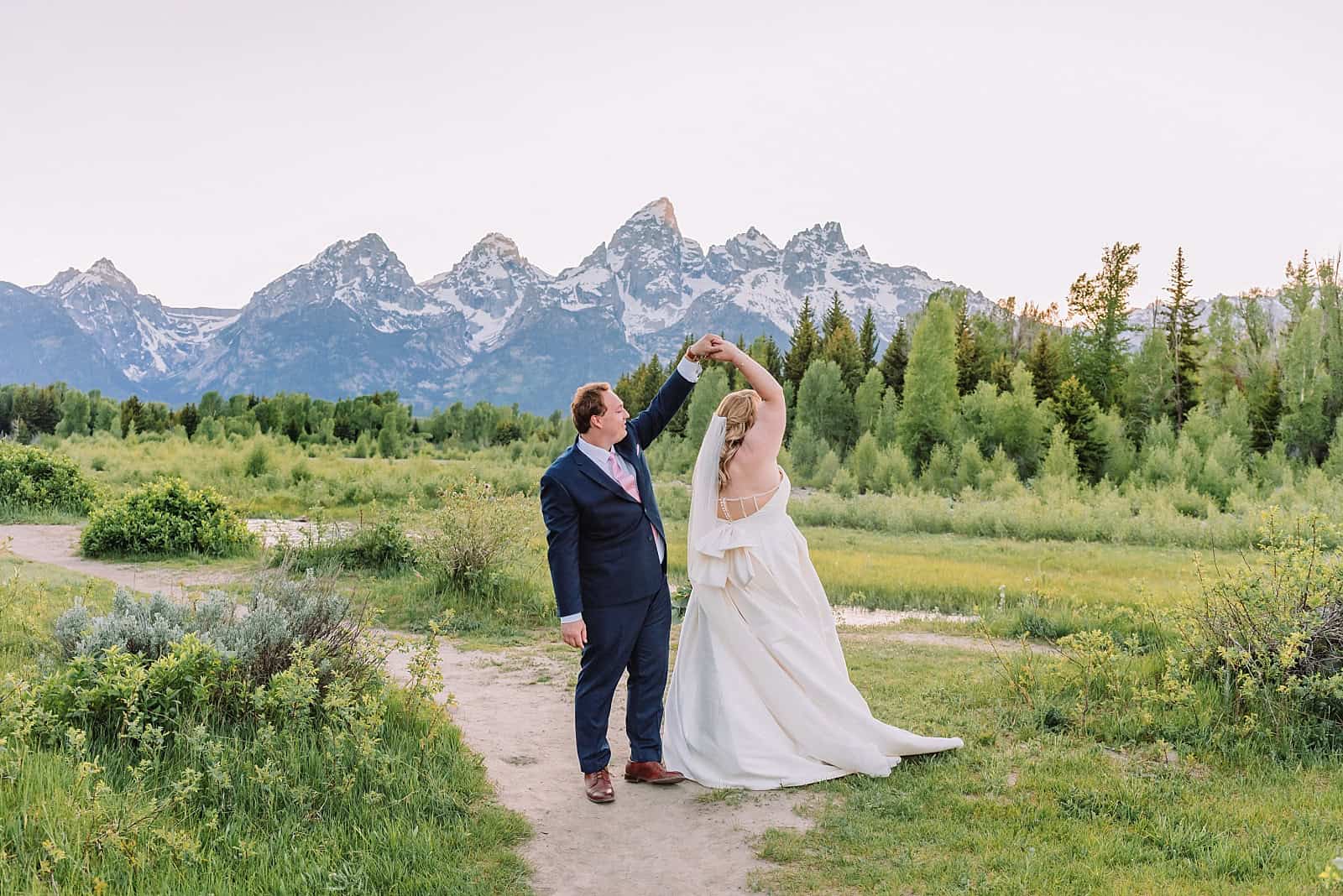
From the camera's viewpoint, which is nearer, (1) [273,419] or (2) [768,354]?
(2) [768,354]

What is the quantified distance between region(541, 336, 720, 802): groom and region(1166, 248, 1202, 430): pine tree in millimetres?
37866

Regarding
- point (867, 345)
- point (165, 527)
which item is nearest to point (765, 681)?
point (165, 527)

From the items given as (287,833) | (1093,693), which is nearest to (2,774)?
(287,833)

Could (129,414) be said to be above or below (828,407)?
below

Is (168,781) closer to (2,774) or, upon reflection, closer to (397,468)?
(2,774)

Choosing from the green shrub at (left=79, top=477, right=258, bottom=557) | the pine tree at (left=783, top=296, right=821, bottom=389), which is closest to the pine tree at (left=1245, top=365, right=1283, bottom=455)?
the pine tree at (left=783, top=296, right=821, bottom=389)

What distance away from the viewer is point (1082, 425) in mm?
32688

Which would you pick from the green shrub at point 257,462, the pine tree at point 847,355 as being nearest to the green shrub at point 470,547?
the green shrub at point 257,462

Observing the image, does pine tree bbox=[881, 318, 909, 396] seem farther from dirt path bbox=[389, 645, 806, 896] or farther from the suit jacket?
the suit jacket

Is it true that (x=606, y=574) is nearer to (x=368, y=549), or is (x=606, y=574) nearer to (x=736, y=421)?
(x=736, y=421)

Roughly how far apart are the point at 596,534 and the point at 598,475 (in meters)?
0.33

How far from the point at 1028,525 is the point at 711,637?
1692 centimetres

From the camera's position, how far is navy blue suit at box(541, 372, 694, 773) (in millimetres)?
4797

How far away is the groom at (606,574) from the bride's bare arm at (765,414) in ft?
1.00
